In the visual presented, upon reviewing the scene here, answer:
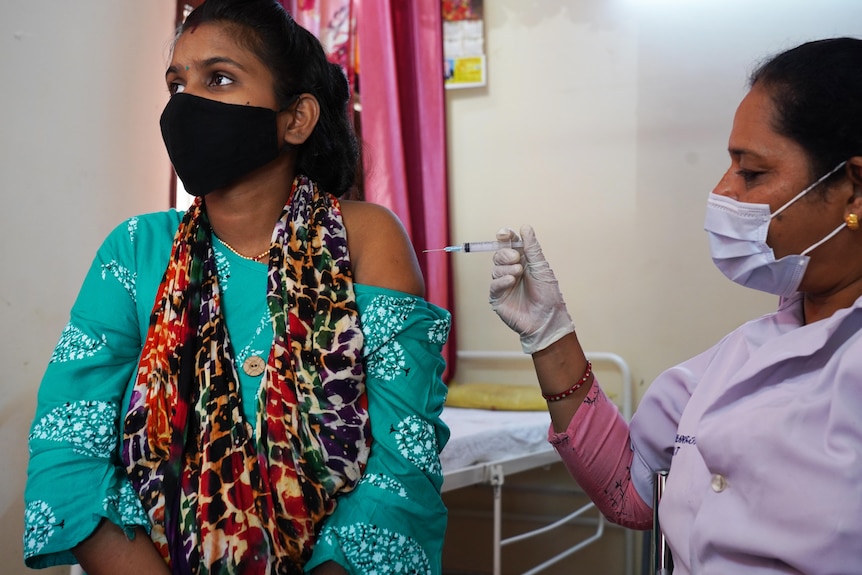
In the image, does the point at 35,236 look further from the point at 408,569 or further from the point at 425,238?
the point at 425,238

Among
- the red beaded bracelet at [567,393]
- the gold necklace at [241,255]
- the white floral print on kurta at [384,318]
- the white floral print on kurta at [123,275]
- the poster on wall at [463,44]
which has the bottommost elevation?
the red beaded bracelet at [567,393]

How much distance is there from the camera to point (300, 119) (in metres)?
1.40

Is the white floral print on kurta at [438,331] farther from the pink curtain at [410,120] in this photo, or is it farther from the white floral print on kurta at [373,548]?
the pink curtain at [410,120]

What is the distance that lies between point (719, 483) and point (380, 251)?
61 cm

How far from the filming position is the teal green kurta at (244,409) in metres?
1.13

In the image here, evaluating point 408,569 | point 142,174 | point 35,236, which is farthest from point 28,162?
point 408,569

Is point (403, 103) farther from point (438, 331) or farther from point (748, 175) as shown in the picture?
point (748, 175)

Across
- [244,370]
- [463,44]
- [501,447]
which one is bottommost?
[501,447]

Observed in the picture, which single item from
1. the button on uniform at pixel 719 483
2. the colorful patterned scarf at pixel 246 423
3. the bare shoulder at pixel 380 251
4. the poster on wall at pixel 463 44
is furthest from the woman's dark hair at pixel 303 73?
the poster on wall at pixel 463 44

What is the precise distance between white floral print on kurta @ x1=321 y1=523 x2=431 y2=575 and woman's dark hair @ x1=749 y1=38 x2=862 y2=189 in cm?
74

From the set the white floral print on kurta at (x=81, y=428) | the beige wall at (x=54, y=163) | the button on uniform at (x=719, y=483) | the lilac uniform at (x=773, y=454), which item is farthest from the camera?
the beige wall at (x=54, y=163)

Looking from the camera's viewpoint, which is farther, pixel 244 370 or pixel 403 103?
pixel 403 103

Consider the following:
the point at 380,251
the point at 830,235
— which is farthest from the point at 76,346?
the point at 830,235

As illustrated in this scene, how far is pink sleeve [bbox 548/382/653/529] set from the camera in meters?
1.30
